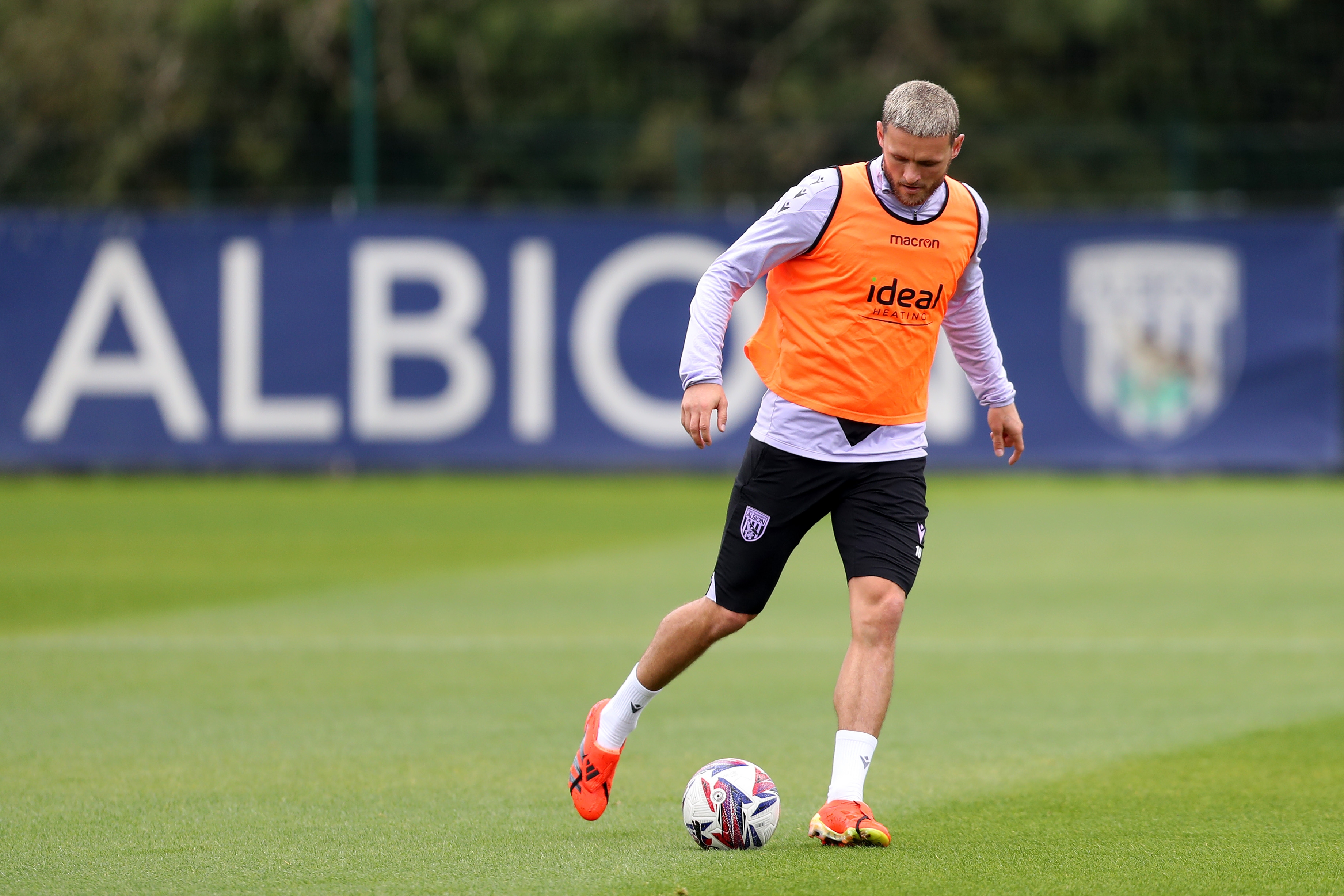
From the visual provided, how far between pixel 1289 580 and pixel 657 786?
23.2 feet

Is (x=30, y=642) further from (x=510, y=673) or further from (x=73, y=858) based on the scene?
(x=73, y=858)

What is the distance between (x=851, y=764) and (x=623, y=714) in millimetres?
853

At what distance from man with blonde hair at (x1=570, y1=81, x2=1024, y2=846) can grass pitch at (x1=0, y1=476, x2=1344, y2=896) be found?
1.87ft

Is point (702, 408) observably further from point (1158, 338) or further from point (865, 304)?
point (1158, 338)

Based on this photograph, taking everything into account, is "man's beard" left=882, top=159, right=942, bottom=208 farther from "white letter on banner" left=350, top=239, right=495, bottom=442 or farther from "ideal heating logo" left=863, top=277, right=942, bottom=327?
"white letter on banner" left=350, top=239, right=495, bottom=442

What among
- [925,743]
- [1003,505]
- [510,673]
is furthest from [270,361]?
[925,743]

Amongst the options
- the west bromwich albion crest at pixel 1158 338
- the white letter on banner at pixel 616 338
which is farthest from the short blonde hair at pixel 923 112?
the west bromwich albion crest at pixel 1158 338

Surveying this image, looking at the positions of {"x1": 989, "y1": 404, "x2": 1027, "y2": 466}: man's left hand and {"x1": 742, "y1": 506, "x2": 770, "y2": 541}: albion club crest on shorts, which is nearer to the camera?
{"x1": 742, "y1": 506, "x2": 770, "y2": 541}: albion club crest on shorts

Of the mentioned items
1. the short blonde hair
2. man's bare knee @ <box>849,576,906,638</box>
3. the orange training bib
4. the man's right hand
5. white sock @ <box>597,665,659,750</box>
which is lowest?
white sock @ <box>597,665,659,750</box>

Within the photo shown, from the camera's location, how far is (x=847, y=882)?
5145 mm

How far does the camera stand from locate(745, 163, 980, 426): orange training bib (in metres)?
5.93

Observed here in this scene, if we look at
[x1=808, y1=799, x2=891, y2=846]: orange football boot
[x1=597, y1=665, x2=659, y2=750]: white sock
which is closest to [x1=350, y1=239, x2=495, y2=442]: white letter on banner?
[x1=597, y1=665, x2=659, y2=750]: white sock

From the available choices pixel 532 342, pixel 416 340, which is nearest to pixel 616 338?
pixel 532 342

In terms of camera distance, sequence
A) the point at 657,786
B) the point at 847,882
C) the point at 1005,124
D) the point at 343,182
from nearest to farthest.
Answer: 1. the point at 847,882
2. the point at 657,786
3. the point at 343,182
4. the point at 1005,124
